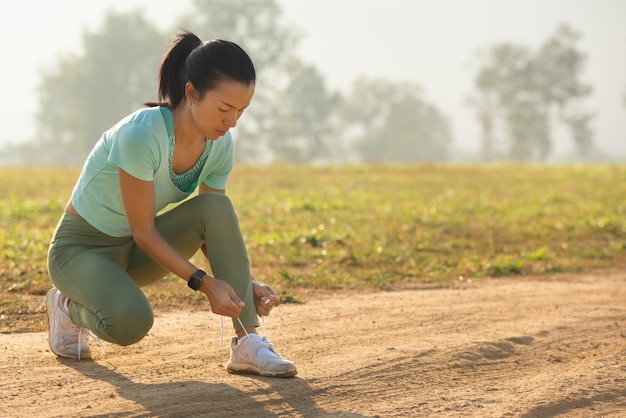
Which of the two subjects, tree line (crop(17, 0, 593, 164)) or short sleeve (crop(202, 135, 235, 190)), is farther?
tree line (crop(17, 0, 593, 164))

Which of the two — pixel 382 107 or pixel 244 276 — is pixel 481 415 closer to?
pixel 244 276

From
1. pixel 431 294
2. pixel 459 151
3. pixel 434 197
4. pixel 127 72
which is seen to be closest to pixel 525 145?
pixel 127 72

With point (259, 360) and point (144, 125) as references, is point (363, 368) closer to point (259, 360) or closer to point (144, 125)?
point (259, 360)

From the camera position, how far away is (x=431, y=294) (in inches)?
279

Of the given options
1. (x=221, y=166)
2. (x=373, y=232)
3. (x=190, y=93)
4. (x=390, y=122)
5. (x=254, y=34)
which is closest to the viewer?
(x=190, y=93)

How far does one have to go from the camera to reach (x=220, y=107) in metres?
4.00

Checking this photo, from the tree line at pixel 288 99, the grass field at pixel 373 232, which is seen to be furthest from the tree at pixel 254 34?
the grass field at pixel 373 232

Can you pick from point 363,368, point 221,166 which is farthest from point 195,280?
point 363,368

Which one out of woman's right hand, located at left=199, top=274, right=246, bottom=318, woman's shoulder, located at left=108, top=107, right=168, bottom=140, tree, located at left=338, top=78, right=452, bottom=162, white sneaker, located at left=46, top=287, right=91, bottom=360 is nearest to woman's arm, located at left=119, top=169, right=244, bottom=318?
woman's right hand, located at left=199, top=274, right=246, bottom=318

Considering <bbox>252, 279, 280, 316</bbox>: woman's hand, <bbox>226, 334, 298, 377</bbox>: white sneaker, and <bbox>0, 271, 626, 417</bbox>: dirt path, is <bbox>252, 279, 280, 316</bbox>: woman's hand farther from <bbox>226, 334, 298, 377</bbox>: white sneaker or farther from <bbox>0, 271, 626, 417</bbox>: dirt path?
<bbox>0, 271, 626, 417</bbox>: dirt path

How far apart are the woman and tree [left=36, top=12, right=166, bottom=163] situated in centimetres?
5729

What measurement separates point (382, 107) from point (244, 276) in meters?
86.5

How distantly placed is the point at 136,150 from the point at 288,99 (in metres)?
64.0

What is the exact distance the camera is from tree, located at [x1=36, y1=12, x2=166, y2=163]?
6200cm
